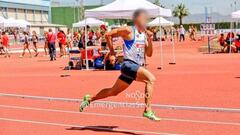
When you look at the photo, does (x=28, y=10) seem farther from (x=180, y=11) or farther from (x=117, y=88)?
(x=117, y=88)

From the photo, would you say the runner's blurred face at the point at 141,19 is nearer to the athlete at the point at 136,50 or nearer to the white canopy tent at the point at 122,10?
the athlete at the point at 136,50

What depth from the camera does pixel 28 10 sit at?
103 meters

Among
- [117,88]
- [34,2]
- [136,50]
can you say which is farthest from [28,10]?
[136,50]

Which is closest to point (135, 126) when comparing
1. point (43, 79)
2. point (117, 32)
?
point (117, 32)

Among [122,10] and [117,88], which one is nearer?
[117,88]

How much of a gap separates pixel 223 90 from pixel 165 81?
3014mm

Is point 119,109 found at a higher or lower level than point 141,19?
lower

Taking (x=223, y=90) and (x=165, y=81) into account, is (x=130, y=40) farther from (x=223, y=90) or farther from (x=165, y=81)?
(x=165, y=81)

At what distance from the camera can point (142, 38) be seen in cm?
762

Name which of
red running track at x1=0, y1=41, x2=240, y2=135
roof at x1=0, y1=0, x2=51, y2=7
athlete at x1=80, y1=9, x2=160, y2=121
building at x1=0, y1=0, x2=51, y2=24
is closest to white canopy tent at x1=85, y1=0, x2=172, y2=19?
red running track at x1=0, y1=41, x2=240, y2=135

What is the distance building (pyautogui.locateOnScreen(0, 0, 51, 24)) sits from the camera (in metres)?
90.6

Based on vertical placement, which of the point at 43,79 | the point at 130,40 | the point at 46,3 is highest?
the point at 46,3

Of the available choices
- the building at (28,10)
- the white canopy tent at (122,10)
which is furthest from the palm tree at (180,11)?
the white canopy tent at (122,10)

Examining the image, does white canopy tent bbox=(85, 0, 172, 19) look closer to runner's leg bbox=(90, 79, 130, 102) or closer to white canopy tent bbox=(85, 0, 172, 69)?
white canopy tent bbox=(85, 0, 172, 69)
